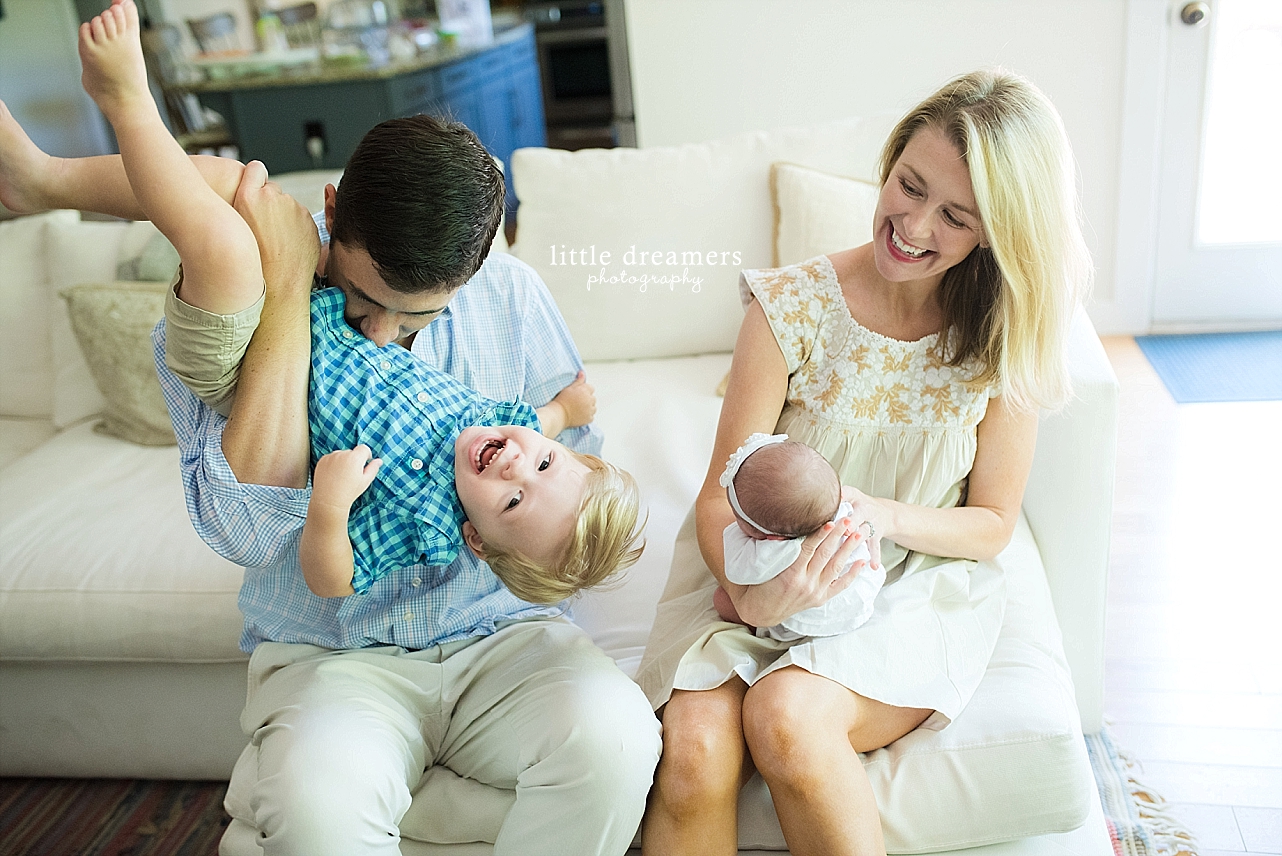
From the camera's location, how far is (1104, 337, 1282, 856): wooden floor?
169cm

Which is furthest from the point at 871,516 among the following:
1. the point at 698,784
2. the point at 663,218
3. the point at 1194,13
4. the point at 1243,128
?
the point at 1243,128

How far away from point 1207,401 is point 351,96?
140 inches

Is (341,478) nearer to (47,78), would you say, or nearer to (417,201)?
(417,201)

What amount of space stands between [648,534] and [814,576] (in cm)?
58

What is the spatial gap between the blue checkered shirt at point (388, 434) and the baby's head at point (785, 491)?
348mm

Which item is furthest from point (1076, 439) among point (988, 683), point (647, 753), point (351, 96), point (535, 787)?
point (351, 96)

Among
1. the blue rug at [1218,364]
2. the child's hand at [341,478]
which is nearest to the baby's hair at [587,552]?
the child's hand at [341,478]

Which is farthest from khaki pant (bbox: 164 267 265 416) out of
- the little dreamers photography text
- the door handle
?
the door handle

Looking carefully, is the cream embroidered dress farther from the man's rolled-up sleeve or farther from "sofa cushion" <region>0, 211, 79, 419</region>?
"sofa cushion" <region>0, 211, 79, 419</region>

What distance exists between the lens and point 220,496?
1139mm

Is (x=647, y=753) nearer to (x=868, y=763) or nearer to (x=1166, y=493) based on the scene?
(x=868, y=763)

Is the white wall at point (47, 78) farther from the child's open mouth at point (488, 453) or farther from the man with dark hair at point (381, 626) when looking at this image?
the child's open mouth at point (488, 453)

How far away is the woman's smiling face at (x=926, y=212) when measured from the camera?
1249 millimetres

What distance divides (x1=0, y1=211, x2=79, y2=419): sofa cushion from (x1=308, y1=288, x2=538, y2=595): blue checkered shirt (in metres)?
1.60
